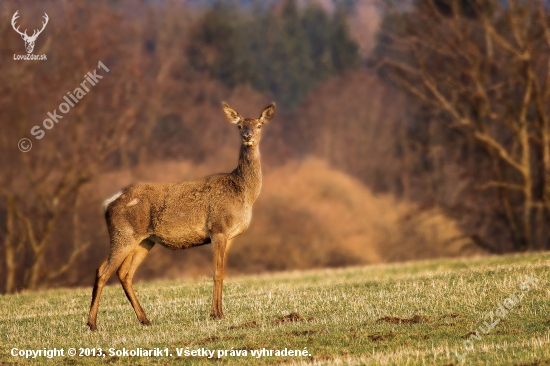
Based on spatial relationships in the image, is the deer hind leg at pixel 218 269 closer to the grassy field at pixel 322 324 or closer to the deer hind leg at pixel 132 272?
the grassy field at pixel 322 324

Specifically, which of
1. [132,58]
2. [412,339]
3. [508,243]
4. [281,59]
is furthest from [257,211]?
[281,59]

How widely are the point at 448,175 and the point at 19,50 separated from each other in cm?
2822

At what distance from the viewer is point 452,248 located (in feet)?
159

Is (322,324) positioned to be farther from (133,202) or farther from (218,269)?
(133,202)

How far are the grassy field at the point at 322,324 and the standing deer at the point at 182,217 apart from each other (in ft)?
2.87

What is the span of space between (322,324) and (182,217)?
3136 millimetres

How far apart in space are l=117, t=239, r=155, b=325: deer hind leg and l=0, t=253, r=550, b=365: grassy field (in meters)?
0.24

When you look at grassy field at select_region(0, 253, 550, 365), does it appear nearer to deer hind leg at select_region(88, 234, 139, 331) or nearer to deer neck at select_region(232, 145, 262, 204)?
deer hind leg at select_region(88, 234, 139, 331)

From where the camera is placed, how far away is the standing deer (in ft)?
48.9

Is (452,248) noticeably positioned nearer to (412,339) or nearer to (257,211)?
(257,211)

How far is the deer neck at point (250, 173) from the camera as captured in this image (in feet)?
50.7

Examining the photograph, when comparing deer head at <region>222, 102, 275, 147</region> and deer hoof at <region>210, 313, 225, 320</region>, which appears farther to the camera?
deer head at <region>222, 102, 275, 147</region>

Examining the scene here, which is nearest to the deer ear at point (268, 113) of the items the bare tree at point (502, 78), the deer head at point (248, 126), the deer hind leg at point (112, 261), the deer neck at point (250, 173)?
the deer head at point (248, 126)
